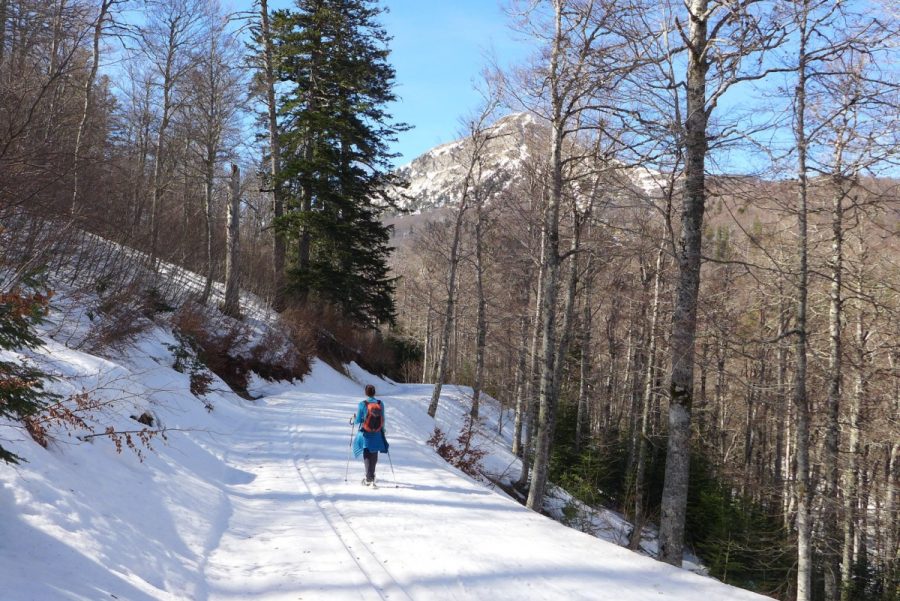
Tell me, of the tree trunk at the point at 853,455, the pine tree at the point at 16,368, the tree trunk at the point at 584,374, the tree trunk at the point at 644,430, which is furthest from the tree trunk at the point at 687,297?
the tree trunk at the point at 584,374

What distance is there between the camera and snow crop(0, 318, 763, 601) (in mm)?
4527

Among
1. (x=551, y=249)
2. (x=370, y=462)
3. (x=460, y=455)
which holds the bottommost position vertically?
(x=460, y=455)

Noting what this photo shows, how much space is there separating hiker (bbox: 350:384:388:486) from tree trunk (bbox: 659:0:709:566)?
13.9 feet

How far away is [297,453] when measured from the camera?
1011 centimetres

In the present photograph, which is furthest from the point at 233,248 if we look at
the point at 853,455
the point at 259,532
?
the point at 853,455

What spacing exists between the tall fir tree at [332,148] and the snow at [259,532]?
14956mm

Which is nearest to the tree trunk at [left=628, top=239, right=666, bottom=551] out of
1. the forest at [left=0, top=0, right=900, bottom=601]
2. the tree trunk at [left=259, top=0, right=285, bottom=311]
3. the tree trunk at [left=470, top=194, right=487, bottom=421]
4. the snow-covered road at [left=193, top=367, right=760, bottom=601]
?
the forest at [left=0, top=0, right=900, bottom=601]

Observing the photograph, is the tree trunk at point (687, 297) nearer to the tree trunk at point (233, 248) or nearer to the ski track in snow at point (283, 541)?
the ski track in snow at point (283, 541)

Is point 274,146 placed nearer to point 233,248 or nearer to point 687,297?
point 233,248

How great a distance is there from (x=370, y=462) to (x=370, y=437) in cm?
39

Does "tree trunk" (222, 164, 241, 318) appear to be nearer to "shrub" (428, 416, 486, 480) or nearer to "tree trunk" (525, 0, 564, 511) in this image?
"shrub" (428, 416, 486, 480)

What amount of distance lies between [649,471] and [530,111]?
17464mm

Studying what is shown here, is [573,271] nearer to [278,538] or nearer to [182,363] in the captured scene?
[182,363]

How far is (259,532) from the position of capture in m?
6.43
